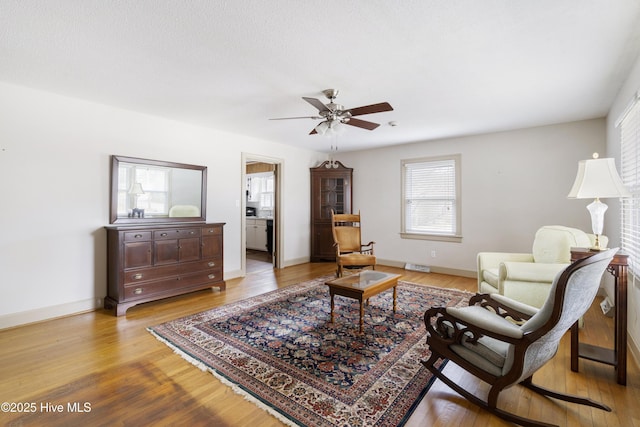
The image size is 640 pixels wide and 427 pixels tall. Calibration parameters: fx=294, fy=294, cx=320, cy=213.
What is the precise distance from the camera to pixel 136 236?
136 inches

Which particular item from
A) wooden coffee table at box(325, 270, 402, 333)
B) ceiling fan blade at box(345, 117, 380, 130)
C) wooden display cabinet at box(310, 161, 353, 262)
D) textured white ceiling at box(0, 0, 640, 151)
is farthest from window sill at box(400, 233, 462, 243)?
ceiling fan blade at box(345, 117, 380, 130)

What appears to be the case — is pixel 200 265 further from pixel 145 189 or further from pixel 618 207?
pixel 618 207

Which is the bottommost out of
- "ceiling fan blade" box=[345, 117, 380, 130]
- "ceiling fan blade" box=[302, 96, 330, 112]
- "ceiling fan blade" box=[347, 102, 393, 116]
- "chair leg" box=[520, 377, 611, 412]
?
"chair leg" box=[520, 377, 611, 412]

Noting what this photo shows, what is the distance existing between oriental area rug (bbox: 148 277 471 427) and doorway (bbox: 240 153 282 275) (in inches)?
87.8

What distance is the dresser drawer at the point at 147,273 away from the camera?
3.37m

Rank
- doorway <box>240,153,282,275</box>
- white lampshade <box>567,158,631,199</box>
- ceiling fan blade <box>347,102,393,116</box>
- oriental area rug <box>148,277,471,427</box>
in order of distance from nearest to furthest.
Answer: oriental area rug <box>148,277,471,427</box>
white lampshade <box>567,158,631,199</box>
ceiling fan blade <box>347,102,393,116</box>
doorway <box>240,153,282,275</box>

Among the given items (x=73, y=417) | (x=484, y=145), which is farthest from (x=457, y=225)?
(x=73, y=417)

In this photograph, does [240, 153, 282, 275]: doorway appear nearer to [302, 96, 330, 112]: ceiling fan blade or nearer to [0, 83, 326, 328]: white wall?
[0, 83, 326, 328]: white wall

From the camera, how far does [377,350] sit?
8.13ft

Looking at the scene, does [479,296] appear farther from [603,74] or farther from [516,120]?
[516,120]

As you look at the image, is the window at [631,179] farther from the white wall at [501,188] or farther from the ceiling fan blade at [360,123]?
the ceiling fan blade at [360,123]

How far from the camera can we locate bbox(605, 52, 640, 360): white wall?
2.36 m

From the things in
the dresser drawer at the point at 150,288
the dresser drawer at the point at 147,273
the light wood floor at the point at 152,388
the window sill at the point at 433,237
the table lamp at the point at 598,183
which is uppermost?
the table lamp at the point at 598,183

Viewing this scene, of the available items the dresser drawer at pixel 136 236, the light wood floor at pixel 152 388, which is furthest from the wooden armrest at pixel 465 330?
the dresser drawer at pixel 136 236
